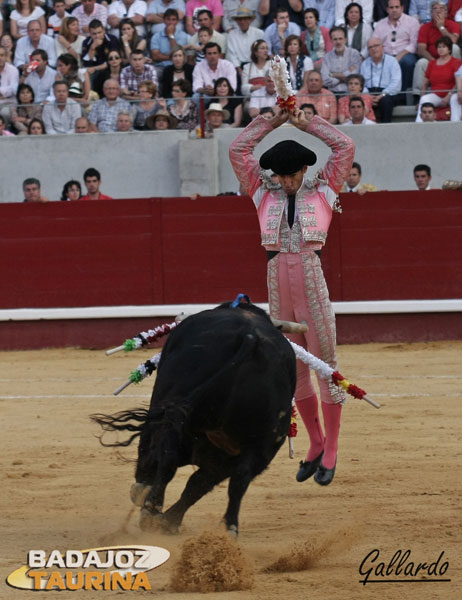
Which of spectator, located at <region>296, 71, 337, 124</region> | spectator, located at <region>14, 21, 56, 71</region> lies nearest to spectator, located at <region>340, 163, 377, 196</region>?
spectator, located at <region>296, 71, 337, 124</region>

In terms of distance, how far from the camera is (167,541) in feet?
10.7

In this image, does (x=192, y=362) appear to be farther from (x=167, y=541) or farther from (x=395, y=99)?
(x=395, y=99)

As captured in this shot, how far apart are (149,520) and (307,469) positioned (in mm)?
1102

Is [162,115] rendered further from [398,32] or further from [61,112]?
[398,32]

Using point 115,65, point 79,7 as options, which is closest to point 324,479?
point 115,65

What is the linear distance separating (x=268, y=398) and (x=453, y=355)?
4.86m

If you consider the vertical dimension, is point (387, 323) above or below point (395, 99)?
below

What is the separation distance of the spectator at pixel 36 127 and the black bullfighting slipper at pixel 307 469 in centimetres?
611

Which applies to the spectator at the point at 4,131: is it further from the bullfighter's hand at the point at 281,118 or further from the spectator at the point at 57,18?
the bullfighter's hand at the point at 281,118

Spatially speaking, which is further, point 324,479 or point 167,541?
point 324,479

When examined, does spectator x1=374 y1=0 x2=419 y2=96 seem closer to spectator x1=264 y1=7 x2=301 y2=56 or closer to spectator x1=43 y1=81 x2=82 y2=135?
spectator x1=264 y1=7 x2=301 y2=56

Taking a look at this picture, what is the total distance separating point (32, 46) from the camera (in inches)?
404

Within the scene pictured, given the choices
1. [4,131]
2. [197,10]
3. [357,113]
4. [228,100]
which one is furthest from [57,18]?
[357,113]

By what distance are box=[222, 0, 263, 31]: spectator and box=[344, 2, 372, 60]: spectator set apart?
96 cm
